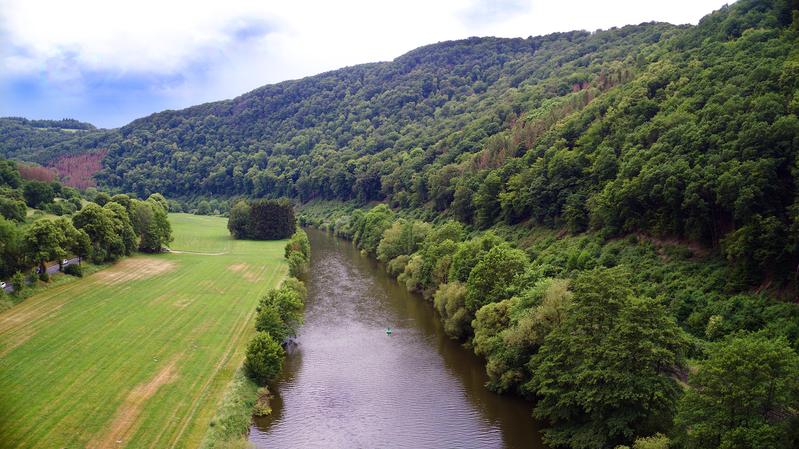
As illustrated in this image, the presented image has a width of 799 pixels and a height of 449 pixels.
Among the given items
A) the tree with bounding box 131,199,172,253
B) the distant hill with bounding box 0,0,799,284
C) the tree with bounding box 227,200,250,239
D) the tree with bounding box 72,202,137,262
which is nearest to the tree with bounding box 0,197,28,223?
the tree with bounding box 72,202,137,262

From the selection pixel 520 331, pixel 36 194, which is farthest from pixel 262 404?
pixel 36 194

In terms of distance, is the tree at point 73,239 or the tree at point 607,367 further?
the tree at point 73,239

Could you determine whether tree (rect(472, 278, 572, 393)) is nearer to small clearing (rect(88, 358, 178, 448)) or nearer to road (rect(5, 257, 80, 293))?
small clearing (rect(88, 358, 178, 448))

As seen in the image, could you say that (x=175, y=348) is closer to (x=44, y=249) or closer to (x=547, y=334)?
(x=44, y=249)

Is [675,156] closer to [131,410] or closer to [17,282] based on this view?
[131,410]

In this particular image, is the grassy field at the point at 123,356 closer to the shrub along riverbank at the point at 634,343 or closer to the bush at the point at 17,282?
the bush at the point at 17,282

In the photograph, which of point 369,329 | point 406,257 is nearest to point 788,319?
point 369,329

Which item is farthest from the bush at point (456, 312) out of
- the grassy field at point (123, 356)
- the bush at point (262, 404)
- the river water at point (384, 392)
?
the grassy field at point (123, 356)
